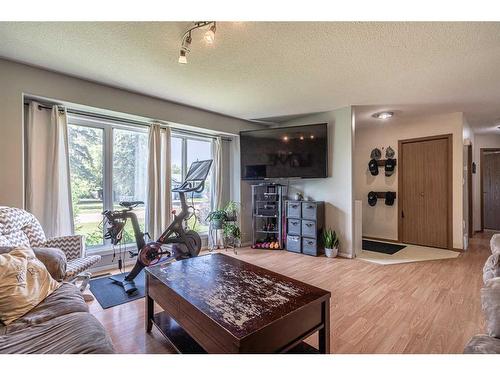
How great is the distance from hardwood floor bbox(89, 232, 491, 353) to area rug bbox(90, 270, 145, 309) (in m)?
0.08

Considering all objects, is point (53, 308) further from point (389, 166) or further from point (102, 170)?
point (389, 166)

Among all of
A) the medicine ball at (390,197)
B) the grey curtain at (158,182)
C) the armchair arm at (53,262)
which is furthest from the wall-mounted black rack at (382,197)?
the armchair arm at (53,262)

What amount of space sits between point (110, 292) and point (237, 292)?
175 cm

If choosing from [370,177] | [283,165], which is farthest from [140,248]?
[370,177]

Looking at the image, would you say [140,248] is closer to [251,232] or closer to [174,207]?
[174,207]

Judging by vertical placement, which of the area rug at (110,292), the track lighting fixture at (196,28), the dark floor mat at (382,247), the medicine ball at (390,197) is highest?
the track lighting fixture at (196,28)

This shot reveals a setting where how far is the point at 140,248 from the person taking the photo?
9.09 ft

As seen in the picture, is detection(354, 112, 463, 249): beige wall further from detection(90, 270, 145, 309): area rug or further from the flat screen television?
detection(90, 270, 145, 309): area rug

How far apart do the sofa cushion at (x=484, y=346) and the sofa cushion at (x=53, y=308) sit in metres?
1.97

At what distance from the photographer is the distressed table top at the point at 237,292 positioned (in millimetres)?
1188

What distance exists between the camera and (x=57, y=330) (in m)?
1.17

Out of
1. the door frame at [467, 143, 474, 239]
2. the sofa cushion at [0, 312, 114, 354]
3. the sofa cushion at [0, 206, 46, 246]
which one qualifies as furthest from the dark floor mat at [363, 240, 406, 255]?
the sofa cushion at [0, 206, 46, 246]

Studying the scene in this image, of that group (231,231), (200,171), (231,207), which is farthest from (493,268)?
(231,207)

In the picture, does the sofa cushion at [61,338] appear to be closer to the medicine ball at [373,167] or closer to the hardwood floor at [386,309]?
the hardwood floor at [386,309]
